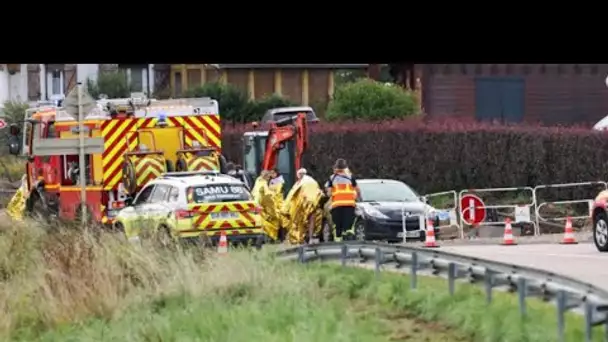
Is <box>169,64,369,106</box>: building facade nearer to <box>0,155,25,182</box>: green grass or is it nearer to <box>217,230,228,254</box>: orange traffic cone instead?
<box>0,155,25,182</box>: green grass

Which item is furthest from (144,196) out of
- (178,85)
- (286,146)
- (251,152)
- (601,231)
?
(178,85)

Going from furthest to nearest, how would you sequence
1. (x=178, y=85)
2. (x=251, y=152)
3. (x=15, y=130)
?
(x=178, y=85) → (x=251, y=152) → (x=15, y=130)

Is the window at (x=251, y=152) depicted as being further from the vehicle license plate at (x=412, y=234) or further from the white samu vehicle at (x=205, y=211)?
the white samu vehicle at (x=205, y=211)

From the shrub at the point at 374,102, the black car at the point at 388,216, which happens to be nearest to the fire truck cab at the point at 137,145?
the black car at the point at 388,216

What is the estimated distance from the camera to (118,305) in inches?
683

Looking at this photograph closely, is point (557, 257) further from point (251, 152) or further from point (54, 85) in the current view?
point (54, 85)

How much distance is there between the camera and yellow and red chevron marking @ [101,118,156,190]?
92.6 feet

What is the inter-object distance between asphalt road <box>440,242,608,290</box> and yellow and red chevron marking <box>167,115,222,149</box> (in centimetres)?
586

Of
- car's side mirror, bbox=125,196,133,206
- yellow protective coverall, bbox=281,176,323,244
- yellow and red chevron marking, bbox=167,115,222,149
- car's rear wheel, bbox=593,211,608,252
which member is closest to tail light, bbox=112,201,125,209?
car's side mirror, bbox=125,196,133,206

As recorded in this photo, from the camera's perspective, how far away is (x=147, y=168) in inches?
1104

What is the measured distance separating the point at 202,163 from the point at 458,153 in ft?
36.9
